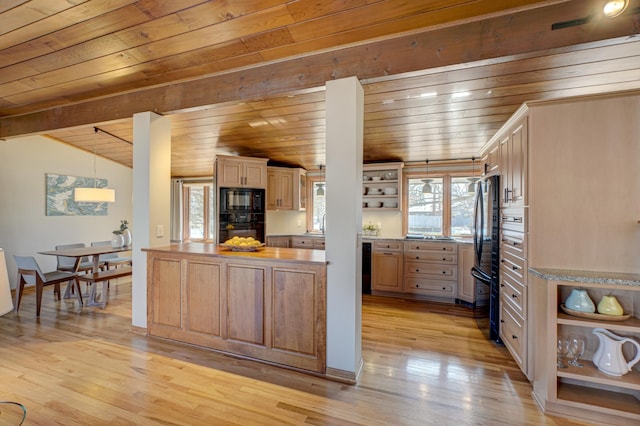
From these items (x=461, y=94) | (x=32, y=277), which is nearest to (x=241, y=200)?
(x=32, y=277)

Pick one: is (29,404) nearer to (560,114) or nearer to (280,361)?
(280,361)

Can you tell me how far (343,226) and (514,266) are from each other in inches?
59.7

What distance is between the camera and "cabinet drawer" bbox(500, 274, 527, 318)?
7.28 feet

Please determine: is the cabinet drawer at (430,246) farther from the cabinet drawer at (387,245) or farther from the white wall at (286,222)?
the white wall at (286,222)

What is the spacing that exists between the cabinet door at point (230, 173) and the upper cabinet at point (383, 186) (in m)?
2.11

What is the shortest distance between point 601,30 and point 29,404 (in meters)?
4.40

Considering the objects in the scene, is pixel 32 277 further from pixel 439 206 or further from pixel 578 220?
pixel 439 206

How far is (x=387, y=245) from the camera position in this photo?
4.49 m

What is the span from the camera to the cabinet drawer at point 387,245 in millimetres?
4430

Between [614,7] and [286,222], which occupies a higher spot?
[614,7]

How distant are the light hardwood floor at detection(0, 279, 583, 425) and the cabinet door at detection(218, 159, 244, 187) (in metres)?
2.45

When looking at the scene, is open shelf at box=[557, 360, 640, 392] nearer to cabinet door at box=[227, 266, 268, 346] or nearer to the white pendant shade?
cabinet door at box=[227, 266, 268, 346]

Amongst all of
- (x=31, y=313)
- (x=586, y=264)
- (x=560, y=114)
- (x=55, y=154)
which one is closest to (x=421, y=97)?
(x=560, y=114)

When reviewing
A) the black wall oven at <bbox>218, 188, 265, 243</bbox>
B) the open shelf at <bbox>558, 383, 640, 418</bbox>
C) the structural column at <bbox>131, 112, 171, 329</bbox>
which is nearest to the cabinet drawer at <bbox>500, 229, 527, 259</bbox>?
the open shelf at <bbox>558, 383, 640, 418</bbox>
